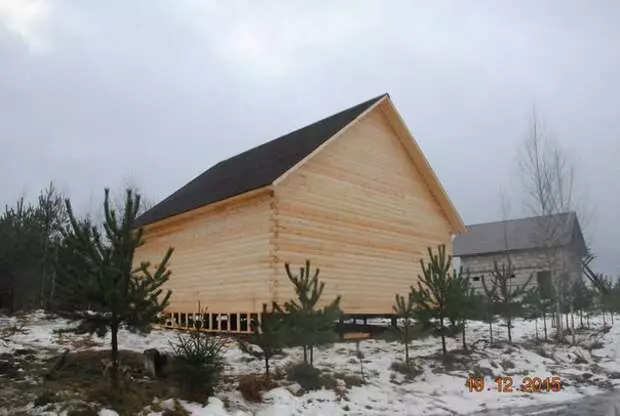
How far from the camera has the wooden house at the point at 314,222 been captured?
1597 cm

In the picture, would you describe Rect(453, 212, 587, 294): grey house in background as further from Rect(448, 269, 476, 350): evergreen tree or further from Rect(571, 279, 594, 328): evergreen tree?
Rect(448, 269, 476, 350): evergreen tree

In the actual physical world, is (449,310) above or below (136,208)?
below

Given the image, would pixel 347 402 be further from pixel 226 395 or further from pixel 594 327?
pixel 594 327

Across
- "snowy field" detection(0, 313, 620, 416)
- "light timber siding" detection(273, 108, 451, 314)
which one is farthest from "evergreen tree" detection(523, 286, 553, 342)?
"light timber siding" detection(273, 108, 451, 314)

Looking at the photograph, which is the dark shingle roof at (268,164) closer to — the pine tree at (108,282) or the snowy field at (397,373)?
the snowy field at (397,373)

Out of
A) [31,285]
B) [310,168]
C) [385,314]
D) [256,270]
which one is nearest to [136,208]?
[256,270]

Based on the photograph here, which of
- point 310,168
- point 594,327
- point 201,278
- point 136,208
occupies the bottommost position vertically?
point 594,327

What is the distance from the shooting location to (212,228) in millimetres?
18047

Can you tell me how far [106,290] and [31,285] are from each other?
17619mm

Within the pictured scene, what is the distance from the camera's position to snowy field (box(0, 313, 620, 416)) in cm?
1002

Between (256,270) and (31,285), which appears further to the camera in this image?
(31,285)
